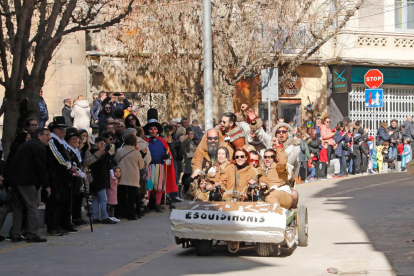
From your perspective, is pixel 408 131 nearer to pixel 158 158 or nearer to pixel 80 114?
pixel 80 114

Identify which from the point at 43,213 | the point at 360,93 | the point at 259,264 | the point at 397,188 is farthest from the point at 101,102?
the point at 360,93

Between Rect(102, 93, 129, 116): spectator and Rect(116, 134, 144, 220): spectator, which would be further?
Rect(102, 93, 129, 116): spectator

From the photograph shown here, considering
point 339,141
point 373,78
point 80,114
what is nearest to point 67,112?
point 80,114

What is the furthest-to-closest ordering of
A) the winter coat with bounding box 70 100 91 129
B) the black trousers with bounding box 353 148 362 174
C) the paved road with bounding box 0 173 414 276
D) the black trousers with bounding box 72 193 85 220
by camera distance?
the black trousers with bounding box 353 148 362 174, the winter coat with bounding box 70 100 91 129, the black trousers with bounding box 72 193 85 220, the paved road with bounding box 0 173 414 276

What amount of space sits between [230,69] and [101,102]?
830 centimetres

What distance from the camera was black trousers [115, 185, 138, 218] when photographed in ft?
46.6

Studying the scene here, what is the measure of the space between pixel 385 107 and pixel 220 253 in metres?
25.6

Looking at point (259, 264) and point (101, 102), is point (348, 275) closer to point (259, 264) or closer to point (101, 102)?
point (259, 264)

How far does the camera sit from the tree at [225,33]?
2478 centimetres

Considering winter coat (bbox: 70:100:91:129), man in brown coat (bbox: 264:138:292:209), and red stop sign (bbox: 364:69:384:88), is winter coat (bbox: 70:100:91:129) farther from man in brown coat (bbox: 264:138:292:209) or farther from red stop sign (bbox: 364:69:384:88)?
red stop sign (bbox: 364:69:384:88)

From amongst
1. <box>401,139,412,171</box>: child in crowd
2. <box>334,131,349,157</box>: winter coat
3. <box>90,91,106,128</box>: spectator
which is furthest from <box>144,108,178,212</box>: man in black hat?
<box>401,139,412,171</box>: child in crowd

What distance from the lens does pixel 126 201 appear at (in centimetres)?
1456

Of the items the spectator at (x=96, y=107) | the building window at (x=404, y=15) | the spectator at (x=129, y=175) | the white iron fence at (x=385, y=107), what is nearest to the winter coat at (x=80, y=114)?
the spectator at (x=96, y=107)

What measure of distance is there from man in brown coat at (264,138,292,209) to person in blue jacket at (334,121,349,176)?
1397 cm
